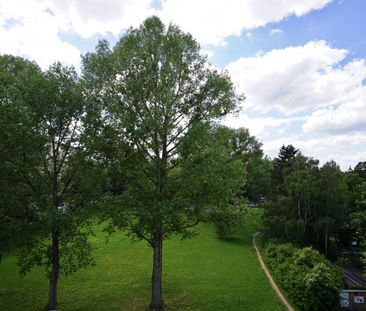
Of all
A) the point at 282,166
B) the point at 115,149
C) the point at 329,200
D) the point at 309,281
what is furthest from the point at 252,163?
the point at 115,149

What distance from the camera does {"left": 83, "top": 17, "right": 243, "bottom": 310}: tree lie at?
1891 centimetres

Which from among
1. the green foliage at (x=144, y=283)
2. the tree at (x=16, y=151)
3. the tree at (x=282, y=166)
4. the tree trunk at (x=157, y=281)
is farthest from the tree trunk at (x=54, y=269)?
the tree at (x=282, y=166)

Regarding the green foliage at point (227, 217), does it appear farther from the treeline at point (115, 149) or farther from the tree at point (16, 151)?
the tree at point (16, 151)

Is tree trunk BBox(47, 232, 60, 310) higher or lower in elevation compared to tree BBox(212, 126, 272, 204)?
lower

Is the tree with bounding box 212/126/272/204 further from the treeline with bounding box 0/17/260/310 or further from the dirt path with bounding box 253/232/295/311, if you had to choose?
the treeline with bounding box 0/17/260/310

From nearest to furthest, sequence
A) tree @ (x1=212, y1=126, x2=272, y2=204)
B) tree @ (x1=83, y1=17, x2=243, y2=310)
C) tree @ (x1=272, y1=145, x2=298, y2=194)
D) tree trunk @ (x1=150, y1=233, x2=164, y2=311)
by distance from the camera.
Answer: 1. tree @ (x1=83, y1=17, x2=243, y2=310)
2. tree trunk @ (x1=150, y1=233, x2=164, y2=311)
3. tree @ (x1=272, y1=145, x2=298, y2=194)
4. tree @ (x1=212, y1=126, x2=272, y2=204)

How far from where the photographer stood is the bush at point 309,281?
2217 centimetres

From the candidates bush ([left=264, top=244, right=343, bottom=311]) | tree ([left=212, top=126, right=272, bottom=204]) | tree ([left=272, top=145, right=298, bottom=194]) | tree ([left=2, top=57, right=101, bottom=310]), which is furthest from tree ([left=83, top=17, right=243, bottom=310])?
tree ([left=212, top=126, right=272, bottom=204])

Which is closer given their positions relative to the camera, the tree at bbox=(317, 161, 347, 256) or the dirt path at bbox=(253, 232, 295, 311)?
the dirt path at bbox=(253, 232, 295, 311)

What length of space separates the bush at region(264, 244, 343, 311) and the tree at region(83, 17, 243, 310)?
8973mm

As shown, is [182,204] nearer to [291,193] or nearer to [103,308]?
[103,308]

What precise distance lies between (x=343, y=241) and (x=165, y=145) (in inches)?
1561

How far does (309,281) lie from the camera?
22656 millimetres

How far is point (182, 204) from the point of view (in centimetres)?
1892
